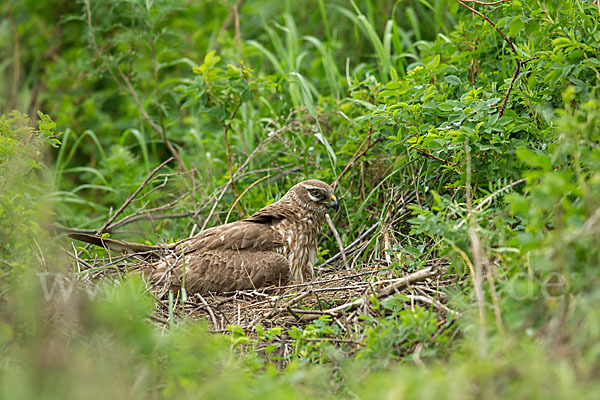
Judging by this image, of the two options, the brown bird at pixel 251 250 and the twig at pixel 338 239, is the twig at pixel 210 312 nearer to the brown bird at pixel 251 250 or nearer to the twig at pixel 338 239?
the brown bird at pixel 251 250

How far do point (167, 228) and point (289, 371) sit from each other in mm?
4053

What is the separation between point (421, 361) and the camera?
3.46 metres

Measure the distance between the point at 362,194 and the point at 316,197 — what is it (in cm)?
69

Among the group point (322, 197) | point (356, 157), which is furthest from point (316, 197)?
point (356, 157)

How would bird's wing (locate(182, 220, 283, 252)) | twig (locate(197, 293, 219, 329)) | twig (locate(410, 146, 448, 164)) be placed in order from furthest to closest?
bird's wing (locate(182, 220, 283, 252)), twig (locate(410, 146, 448, 164)), twig (locate(197, 293, 219, 329))

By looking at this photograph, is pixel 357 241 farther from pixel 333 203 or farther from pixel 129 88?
pixel 129 88

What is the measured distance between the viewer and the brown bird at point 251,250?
Result: 5168 millimetres

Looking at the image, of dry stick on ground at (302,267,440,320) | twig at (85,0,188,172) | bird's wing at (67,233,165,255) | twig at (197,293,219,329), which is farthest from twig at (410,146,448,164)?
twig at (85,0,188,172)

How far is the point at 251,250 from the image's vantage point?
5.34 m

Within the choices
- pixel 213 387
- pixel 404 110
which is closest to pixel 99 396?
pixel 213 387

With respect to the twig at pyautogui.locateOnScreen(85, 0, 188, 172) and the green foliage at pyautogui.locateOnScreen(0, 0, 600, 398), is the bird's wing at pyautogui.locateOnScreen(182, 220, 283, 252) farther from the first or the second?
the twig at pyautogui.locateOnScreen(85, 0, 188, 172)

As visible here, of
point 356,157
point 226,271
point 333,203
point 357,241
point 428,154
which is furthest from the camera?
point 356,157

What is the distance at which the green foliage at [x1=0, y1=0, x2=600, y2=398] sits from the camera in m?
2.96

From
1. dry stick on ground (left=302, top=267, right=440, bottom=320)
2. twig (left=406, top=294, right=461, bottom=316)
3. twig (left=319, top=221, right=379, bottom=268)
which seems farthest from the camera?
twig (left=319, top=221, right=379, bottom=268)
